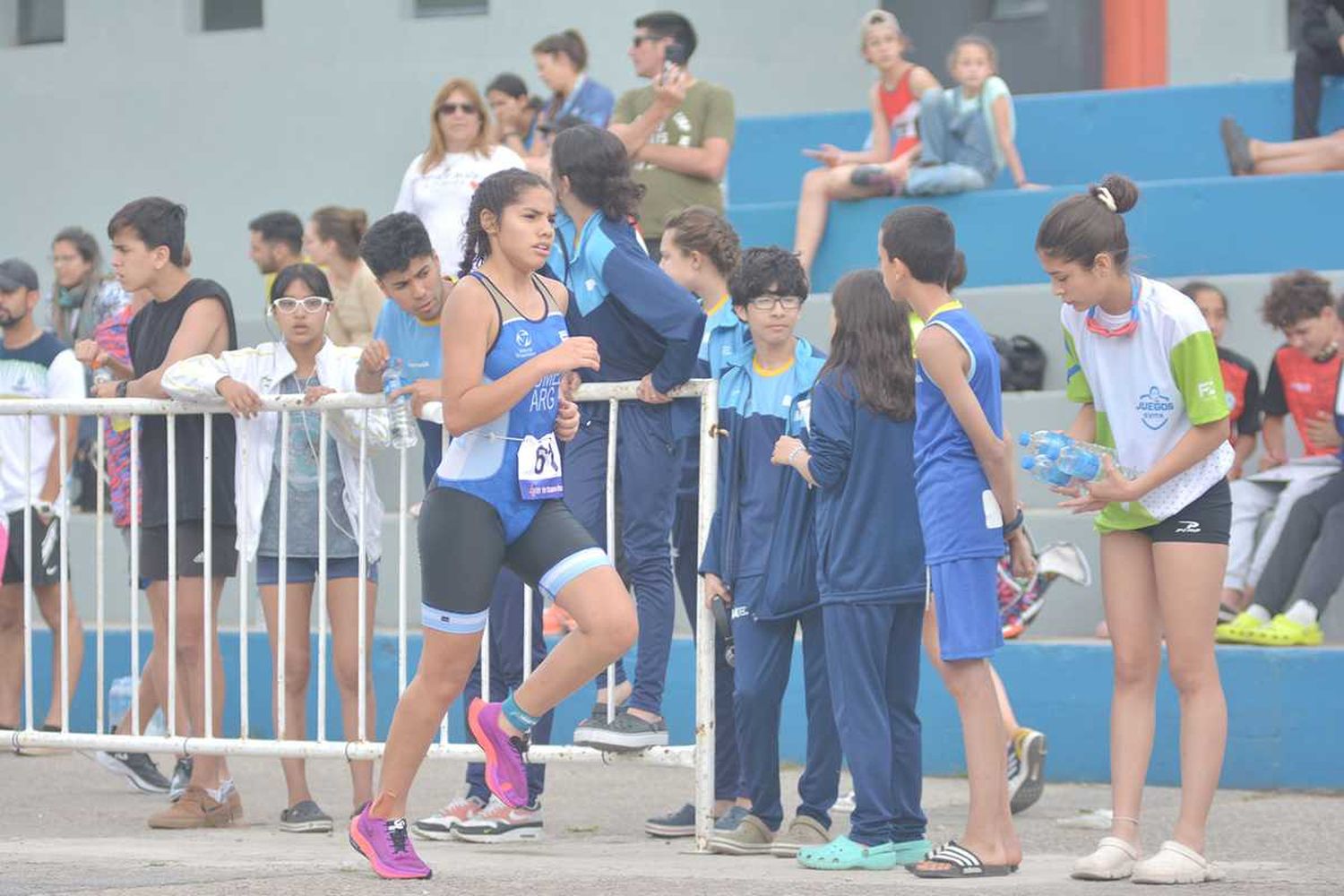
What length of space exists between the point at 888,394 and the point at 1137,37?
313 inches

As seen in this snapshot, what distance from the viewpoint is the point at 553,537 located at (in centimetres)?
562

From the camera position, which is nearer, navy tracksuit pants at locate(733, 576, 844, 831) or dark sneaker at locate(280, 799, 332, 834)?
navy tracksuit pants at locate(733, 576, 844, 831)

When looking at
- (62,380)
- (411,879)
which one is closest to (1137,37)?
(62,380)

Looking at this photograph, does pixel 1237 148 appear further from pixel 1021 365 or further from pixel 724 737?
pixel 724 737

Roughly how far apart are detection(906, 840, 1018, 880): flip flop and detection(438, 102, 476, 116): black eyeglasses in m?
5.60

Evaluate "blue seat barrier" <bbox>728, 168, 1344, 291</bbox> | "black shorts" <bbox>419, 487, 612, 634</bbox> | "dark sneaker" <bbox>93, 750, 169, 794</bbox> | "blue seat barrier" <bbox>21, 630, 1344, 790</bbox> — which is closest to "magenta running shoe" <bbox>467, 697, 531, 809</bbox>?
"black shorts" <bbox>419, 487, 612, 634</bbox>

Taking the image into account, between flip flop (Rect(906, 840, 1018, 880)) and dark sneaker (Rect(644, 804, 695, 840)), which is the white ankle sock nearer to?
dark sneaker (Rect(644, 804, 695, 840))

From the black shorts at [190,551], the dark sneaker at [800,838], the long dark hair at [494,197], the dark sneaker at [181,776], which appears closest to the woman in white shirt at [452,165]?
the black shorts at [190,551]

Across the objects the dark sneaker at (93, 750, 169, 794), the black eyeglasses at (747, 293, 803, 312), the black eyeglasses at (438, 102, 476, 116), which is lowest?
the dark sneaker at (93, 750, 169, 794)

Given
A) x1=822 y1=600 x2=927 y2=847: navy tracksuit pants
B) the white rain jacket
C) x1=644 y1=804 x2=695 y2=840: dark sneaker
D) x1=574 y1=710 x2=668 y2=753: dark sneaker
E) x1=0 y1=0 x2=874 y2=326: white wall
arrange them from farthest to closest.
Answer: x1=0 y1=0 x2=874 y2=326: white wall
the white rain jacket
x1=644 y1=804 x2=695 y2=840: dark sneaker
x1=574 y1=710 x2=668 y2=753: dark sneaker
x1=822 y1=600 x2=927 y2=847: navy tracksuit pants

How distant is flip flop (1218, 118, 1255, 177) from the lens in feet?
36.1

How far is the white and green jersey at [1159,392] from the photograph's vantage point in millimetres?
5641

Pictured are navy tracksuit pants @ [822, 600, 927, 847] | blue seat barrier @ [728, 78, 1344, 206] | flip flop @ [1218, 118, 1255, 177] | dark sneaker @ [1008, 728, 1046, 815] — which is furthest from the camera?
blue seat barrier @ [728, 78, 1344, 206]

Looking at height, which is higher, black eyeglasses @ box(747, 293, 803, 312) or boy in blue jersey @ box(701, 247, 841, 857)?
black eyeglasses @ box(747, 293, 803, 312)
